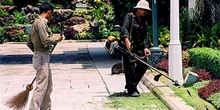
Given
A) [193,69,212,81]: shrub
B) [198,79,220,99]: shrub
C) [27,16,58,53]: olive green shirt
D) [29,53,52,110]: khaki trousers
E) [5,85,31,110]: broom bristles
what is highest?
[27,16,58,53]: olive green shirt

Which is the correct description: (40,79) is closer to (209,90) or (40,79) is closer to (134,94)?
(134,94)

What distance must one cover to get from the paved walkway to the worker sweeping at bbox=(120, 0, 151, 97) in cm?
67

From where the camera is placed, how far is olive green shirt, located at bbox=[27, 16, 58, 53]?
867 centimetres

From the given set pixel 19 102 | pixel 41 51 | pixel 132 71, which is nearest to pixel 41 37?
pixel 41 51

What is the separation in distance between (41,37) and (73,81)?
5.29 m

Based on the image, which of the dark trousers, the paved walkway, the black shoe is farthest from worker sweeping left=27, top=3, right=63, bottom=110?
the black shoe

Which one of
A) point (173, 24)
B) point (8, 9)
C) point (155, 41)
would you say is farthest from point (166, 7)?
point (8, 9)

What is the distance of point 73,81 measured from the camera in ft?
45.5

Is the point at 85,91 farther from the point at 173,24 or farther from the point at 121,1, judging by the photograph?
the point at 121,1

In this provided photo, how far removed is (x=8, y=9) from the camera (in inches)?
1412

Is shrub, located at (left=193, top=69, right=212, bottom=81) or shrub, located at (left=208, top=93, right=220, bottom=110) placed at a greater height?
shrub, located at (left=208, top=93, right=220, bottom=110)

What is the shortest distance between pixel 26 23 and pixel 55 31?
80.4 inches

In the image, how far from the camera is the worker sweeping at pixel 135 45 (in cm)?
1065

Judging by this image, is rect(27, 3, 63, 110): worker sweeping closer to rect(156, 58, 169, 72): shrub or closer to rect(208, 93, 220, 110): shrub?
rect(208, 93, 220, 110): shrub
